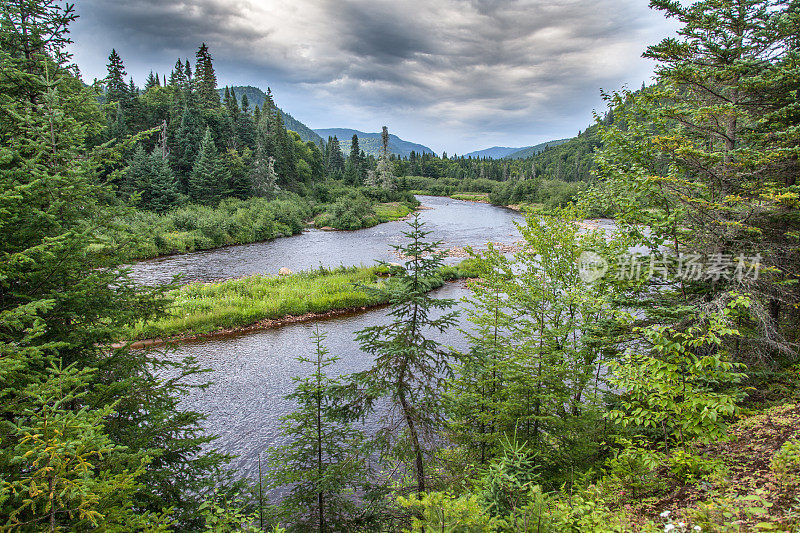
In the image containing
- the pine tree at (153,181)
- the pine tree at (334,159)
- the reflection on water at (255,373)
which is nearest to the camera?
the reflection on water at (255,373)

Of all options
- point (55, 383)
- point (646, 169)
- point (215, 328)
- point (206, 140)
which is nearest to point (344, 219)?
point (206, 140)

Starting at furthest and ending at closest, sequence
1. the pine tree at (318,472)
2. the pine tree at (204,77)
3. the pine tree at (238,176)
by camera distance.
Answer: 1. the pine tree at (204,77)
2. the pine tree at (238,176)
3. the pine tree at (318,472)

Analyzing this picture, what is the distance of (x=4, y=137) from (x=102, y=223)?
1952mm

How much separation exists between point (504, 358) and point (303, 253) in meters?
32.7

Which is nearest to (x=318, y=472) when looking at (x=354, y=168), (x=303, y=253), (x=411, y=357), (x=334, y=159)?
(x=411, y=357)

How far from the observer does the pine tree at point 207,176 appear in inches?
1935

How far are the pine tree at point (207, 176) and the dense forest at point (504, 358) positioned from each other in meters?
47.2

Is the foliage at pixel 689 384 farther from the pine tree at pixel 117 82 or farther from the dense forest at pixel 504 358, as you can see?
the pine tree at pixel 117 82

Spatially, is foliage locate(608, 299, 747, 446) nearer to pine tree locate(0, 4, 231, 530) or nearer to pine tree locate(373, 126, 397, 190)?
pine tree locate(0, 4, 231, 530)

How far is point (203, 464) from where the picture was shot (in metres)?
6.26

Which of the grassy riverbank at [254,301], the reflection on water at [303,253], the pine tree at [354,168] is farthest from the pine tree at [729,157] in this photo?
the pine tree at [354,168]

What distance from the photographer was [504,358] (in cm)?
799

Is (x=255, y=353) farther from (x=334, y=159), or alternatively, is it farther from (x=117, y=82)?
(x=334, y=159)

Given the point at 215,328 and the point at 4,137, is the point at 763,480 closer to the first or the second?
the point at 4,137
